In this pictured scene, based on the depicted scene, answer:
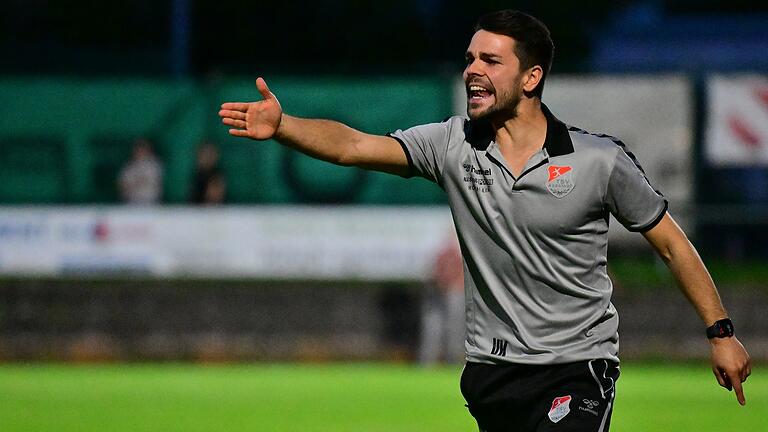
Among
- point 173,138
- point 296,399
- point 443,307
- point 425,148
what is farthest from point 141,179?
point 425,148

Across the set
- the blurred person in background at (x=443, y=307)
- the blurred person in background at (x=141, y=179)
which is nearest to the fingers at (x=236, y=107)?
the blurred person in background at (x=443, y=307)

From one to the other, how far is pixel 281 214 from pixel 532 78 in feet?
48.8

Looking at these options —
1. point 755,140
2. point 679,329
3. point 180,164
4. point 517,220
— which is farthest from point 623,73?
point 517,220

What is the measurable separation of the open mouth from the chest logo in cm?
41

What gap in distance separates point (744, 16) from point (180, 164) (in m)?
19.6

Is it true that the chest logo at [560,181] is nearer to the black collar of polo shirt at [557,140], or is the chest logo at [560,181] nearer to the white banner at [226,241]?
the black collar of polo shirt at [557,140]

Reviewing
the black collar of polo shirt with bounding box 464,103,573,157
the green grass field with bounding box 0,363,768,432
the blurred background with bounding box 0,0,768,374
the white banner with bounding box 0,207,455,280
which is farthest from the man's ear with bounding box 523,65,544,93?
the white banner with bounding box 0,207,455,280

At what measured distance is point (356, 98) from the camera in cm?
2169

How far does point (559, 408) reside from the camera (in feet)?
21.6

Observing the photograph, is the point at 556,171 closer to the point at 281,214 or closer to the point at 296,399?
the point at 296,399

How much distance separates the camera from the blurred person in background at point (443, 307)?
67.4ft

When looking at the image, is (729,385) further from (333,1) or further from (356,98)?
(333,1)

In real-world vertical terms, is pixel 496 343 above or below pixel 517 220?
below

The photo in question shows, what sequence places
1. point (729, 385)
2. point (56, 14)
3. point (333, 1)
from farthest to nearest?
1. point (333, 1)
2. point (56, 14)
3. point (729, 385)
